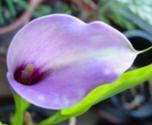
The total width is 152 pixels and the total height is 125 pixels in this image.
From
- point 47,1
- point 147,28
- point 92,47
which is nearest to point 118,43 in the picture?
point 92,47

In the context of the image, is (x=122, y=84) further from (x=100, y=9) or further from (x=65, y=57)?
(x=100, y=9)

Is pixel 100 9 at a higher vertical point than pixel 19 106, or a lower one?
lower

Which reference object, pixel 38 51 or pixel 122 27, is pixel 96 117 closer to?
pixel 122 27

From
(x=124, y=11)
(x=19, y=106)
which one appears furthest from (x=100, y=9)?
(x=19, y=106)

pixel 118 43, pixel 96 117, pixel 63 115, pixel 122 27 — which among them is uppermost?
pixel 118 43

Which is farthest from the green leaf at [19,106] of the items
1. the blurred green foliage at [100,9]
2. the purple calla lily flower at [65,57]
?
the blurred green foliage at [100,9]

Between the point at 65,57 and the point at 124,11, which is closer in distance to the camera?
the point at 65,57

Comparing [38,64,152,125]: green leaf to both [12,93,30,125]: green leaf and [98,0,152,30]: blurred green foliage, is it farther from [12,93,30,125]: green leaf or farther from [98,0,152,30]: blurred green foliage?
[98,0,152,30]: blurred green foliage

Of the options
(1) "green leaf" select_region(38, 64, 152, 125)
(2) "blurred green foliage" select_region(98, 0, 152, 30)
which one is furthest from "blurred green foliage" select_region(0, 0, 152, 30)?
(1) "green leaf" select_region(38, 64, 152, 125)

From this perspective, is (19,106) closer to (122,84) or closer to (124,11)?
(122,84)

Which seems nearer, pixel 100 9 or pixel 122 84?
pixel 122 84
